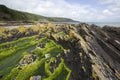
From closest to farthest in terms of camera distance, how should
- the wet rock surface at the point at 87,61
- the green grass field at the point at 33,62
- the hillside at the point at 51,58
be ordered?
the green grass field at the point at 33,62 → the hillside at the point at 51,58 → the wet rock surface at the point at 87,61

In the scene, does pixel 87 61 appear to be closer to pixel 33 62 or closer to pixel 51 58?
pixel 51 58

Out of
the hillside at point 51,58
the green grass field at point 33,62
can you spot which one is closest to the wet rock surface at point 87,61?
the hillside at point 51,58

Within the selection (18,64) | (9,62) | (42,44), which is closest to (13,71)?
(18,64)

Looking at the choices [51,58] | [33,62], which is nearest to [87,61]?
[51,58]

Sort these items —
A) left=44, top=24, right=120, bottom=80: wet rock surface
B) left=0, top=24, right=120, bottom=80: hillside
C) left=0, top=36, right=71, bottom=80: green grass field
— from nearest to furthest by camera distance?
left=0, top=36, right=71, bottom=80: green grass field
left=0, top=24, right=120, bottom=80: hillside
left=44, top=24, right=120, bottom=80: wet rock surface

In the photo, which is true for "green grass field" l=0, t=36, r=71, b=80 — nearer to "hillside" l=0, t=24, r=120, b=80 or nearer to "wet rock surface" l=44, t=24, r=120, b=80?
"hillside" l=0, t=24, r=120, b=80

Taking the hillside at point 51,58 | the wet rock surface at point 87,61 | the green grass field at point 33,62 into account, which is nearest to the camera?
the green grass field at point 33,62

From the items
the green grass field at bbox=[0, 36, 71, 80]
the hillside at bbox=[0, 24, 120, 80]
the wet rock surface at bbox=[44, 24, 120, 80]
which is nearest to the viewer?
the green grass field at bbox=[0, 36, 71, 80]

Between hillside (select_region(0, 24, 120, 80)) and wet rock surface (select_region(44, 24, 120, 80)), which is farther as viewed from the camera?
wet rock surface (select_region(44, 24, 120, 80))

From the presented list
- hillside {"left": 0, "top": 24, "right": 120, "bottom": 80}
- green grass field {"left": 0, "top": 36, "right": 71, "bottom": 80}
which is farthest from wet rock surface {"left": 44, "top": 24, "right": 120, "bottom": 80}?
green grass field {"left": 0, "top": 36, "right": 71, "bottom": 80}

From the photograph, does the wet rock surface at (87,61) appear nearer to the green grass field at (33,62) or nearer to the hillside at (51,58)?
the hillside at (51,58)

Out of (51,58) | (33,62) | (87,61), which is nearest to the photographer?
(33,62)

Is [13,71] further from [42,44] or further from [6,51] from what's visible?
[42,44]
